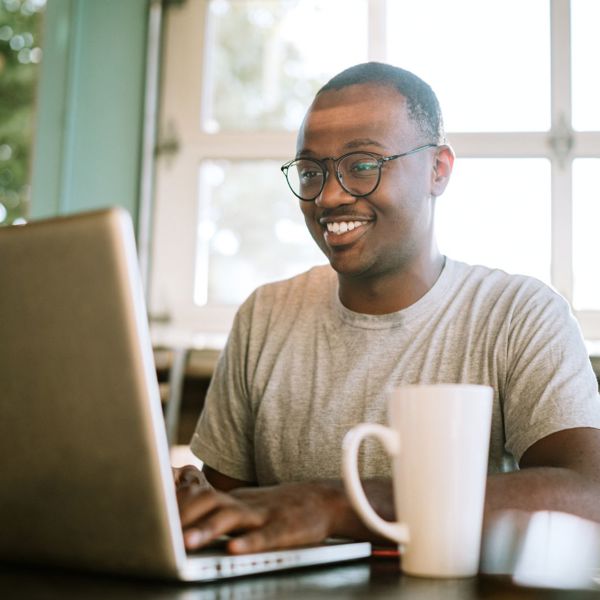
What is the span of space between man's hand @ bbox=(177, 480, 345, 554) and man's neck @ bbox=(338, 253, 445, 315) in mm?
666

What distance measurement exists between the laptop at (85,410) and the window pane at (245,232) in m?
2.00

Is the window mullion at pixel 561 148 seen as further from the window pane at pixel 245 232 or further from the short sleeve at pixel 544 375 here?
the short sleeve at pixel 544 375

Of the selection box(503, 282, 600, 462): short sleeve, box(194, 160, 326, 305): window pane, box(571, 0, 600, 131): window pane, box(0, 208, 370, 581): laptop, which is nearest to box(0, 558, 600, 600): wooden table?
box(0, 208, 370, 581): laptop

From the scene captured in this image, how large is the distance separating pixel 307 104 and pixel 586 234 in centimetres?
90

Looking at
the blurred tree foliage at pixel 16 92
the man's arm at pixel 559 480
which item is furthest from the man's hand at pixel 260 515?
the blurred tree foliage at pixel 16 92

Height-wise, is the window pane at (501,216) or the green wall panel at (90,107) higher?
the green wall panel at (90,107)

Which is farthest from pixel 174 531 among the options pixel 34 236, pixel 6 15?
pixel 6 15

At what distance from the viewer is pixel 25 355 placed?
627 mm

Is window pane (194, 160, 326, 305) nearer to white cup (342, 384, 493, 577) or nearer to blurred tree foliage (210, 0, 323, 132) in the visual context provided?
blurred tree foliage (210, 0, 323, 132)

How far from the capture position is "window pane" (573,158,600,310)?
246 cm

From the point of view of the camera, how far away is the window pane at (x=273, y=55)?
8.81 feet

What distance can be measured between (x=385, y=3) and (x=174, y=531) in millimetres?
2330

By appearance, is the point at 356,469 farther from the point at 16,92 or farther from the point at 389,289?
the point at 16,92

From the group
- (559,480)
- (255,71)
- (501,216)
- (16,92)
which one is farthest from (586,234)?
(16,92)
